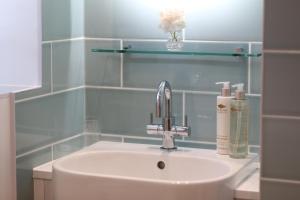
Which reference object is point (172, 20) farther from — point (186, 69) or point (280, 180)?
point (280, 180)

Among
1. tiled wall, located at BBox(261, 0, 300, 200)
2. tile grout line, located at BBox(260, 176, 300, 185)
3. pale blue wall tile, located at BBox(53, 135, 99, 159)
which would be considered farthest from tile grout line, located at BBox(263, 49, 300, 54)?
pale blue wall tile, located at BBox(53, 135, 99, 159)

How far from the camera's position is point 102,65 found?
2.01 metres

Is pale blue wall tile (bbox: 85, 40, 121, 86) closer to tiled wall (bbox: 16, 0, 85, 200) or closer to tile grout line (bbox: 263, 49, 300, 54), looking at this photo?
tiled wall (bbox: 16, 0, 85, 200)

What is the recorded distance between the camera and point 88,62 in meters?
2.03

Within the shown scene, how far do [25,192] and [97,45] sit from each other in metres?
0.54

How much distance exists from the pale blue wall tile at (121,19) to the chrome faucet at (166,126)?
19 cm

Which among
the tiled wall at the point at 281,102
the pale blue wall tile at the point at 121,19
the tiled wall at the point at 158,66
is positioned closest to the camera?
the tiled wall at the point at 281,102

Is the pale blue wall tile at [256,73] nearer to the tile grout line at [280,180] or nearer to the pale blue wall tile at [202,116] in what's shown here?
the pale blue wall tile at [202,116]

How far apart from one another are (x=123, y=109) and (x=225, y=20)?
1.44ft

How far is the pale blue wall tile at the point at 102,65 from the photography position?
199cm

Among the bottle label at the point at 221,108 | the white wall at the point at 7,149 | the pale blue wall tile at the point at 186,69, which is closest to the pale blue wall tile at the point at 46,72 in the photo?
the white wall at the point at 7,149

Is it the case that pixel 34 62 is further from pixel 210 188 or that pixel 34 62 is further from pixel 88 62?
pixel 210 188

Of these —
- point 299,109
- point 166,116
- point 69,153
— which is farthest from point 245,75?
point 69,153

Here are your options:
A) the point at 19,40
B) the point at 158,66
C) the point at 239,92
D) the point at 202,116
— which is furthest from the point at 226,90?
the point at 19,40
